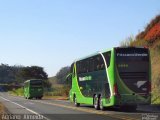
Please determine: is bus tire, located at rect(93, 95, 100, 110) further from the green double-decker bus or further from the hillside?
the hillside

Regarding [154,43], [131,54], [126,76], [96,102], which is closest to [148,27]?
[154,43]

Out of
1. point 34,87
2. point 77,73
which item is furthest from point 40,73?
point 77,73

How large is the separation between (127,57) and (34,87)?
4240 centimetres

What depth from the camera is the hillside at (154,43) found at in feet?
127

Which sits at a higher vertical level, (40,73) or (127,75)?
(40,73)

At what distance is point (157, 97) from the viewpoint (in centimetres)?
3666

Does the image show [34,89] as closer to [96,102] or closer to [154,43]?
[154,43]

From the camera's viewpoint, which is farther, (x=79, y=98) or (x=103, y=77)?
(x=79, y=98)

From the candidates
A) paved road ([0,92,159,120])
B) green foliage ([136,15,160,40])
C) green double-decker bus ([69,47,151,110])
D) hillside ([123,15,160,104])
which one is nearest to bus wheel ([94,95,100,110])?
paved road ([0,92,159,120])

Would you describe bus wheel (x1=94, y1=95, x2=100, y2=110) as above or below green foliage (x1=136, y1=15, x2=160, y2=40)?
below

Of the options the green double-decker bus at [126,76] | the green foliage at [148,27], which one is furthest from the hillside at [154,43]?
the green double-decker bus at [126,76]

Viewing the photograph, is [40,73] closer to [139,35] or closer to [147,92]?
[139,35]

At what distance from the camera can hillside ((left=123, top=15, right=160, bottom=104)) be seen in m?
38.7

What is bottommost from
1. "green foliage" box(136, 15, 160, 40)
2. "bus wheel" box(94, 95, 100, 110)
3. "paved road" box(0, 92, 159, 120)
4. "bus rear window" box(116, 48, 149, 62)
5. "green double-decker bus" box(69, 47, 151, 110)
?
"paved road" box(0, 92, 159, 120)
